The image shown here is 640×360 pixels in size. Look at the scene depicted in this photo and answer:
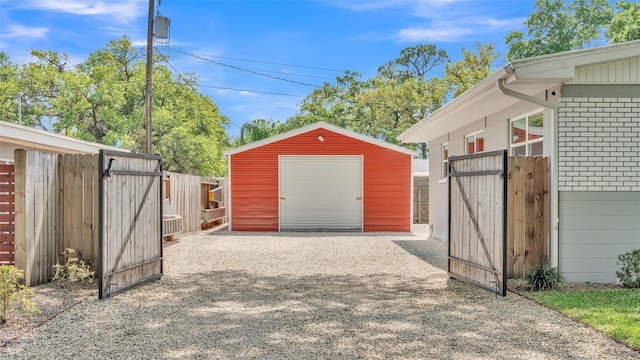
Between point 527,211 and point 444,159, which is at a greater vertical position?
point 444,159

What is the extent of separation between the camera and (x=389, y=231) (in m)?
15.4

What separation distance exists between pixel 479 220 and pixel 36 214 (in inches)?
229

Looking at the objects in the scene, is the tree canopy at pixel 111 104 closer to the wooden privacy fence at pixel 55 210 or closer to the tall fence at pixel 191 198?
the tall fence at pixel 191 198

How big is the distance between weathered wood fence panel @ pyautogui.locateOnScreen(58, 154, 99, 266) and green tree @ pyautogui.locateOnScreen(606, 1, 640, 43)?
2563 cm

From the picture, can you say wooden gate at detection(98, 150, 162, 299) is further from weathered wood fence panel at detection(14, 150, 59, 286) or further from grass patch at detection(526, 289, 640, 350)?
grass patch at detection(526, 289, 640, 350)

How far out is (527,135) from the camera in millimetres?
7590

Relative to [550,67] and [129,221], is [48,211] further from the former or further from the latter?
[550,67]

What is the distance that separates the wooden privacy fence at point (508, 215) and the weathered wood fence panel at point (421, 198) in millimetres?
12250

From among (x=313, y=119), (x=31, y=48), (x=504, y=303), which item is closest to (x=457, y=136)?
(x=504, y=303)

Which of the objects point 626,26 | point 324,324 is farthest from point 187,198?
point 626,26

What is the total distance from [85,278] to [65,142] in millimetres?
5500

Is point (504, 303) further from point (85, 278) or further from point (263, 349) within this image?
point (85, 278)

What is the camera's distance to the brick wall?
21.1 feet

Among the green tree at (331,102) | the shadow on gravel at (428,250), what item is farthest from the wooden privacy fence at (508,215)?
the green tree at (331,102)
